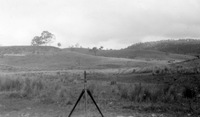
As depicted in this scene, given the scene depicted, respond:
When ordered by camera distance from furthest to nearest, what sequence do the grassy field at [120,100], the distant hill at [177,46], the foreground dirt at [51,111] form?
the distant hill at [177,46] < the grassy field at [120,100] < the foreground dirt at [51,111]

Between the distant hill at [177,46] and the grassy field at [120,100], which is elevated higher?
the distant hill at [177,46]

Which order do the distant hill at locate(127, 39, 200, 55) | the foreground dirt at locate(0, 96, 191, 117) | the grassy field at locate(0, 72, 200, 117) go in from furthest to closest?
the distant hill at locate(127, 39, 200, 55) < the grassy field at locate(0, 72, 200, 117) < the foreground dirt at locate(0, 96, 191, 117)

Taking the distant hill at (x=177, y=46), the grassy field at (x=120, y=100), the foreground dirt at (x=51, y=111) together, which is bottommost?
the foreground dirt at (x=51, y=111)

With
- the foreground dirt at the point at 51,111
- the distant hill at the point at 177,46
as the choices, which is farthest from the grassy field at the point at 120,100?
the distant hill at the point at 177,46

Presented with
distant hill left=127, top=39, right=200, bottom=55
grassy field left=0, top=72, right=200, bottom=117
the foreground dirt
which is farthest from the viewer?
distant hill left=127, top=39, right=200, bottom=55

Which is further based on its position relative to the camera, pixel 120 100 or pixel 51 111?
pixel 120 100

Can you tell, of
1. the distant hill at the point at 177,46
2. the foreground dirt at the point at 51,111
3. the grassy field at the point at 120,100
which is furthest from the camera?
the distant hill at the point at 177,46

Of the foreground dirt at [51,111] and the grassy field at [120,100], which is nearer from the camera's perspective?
the foreground dirt at [51,111]

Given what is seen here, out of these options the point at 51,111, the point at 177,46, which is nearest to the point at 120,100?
the point at 51,111

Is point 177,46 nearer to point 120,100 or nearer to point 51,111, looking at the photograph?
point 120,100

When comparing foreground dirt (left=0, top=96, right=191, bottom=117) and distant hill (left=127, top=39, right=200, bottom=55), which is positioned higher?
distant hill (left=127, top=39, right=200, bottom=55)

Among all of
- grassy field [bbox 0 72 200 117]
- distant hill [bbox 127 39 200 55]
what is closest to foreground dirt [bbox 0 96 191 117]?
grassy field [bbox 0 72 200 117]

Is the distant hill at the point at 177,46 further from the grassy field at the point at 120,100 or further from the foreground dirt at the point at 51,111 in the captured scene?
the foreground dirt at the point at 51,111

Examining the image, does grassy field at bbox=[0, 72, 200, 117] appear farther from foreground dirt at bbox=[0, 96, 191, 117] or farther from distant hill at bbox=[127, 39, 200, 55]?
distant hill at bbox=[127, 39, 200, 55]
